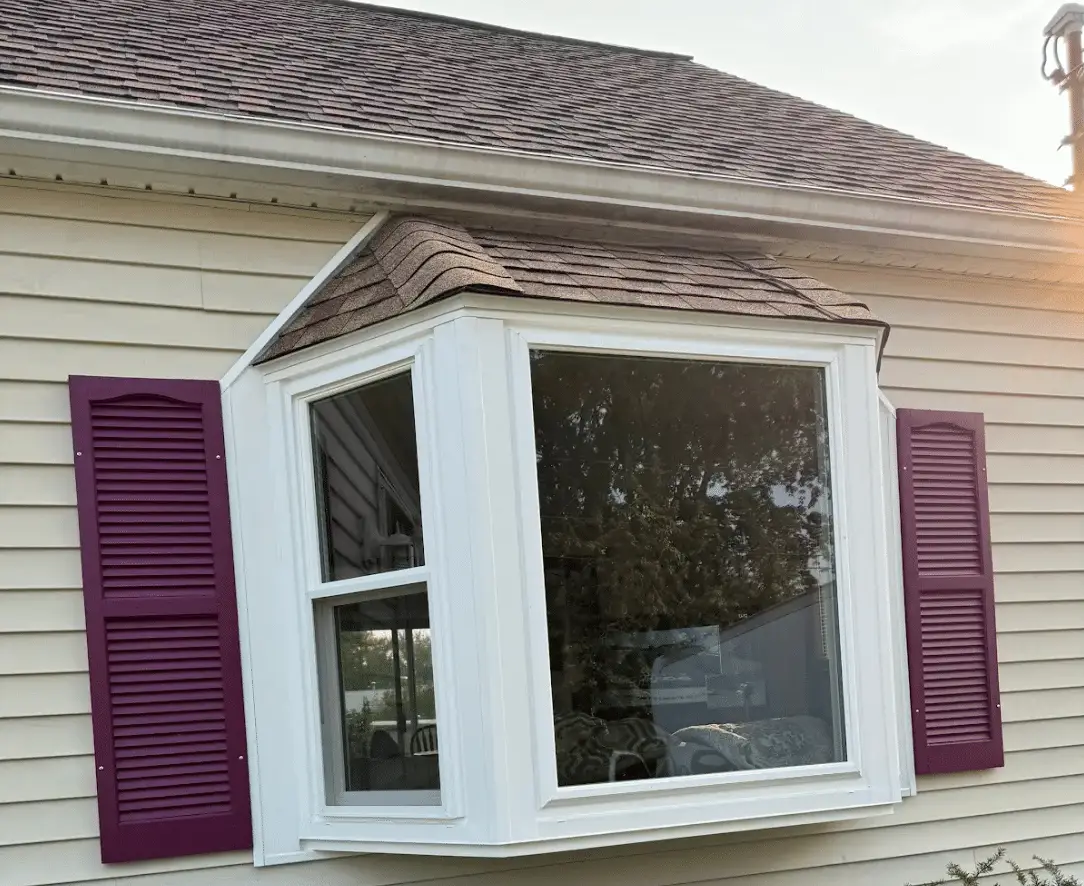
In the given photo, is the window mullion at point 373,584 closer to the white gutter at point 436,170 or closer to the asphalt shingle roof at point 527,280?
the asphalt shingle roof at point 527,280

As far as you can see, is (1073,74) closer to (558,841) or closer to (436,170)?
(436,170)

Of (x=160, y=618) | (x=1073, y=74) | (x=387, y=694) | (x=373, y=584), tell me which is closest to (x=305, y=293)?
(x=373, y=584)

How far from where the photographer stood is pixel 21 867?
3.47 m

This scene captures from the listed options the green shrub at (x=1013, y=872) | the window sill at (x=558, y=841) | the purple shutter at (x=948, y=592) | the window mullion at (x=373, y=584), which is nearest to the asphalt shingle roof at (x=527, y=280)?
the window mullion at (x=373, y=584)

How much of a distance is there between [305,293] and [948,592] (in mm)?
2847

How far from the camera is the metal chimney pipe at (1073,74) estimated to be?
6055mm

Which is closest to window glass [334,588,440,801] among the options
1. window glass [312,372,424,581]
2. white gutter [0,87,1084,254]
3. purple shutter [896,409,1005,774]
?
window glass [312,372,424,581]

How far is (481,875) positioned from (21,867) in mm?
1436

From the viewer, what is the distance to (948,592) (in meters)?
4.84

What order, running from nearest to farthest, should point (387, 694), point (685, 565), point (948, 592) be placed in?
1. point (387, 694)
2. point (685, 565)
3. point (948, 592)

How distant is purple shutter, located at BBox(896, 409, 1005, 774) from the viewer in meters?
4.77

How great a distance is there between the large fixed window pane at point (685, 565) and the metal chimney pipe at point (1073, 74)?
9.75 ft

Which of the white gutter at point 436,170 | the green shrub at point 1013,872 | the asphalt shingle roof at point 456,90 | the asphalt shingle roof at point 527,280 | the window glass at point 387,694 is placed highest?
the asphalt shingle roof at point 456,90

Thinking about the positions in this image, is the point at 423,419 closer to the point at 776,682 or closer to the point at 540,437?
the point at 540,437
